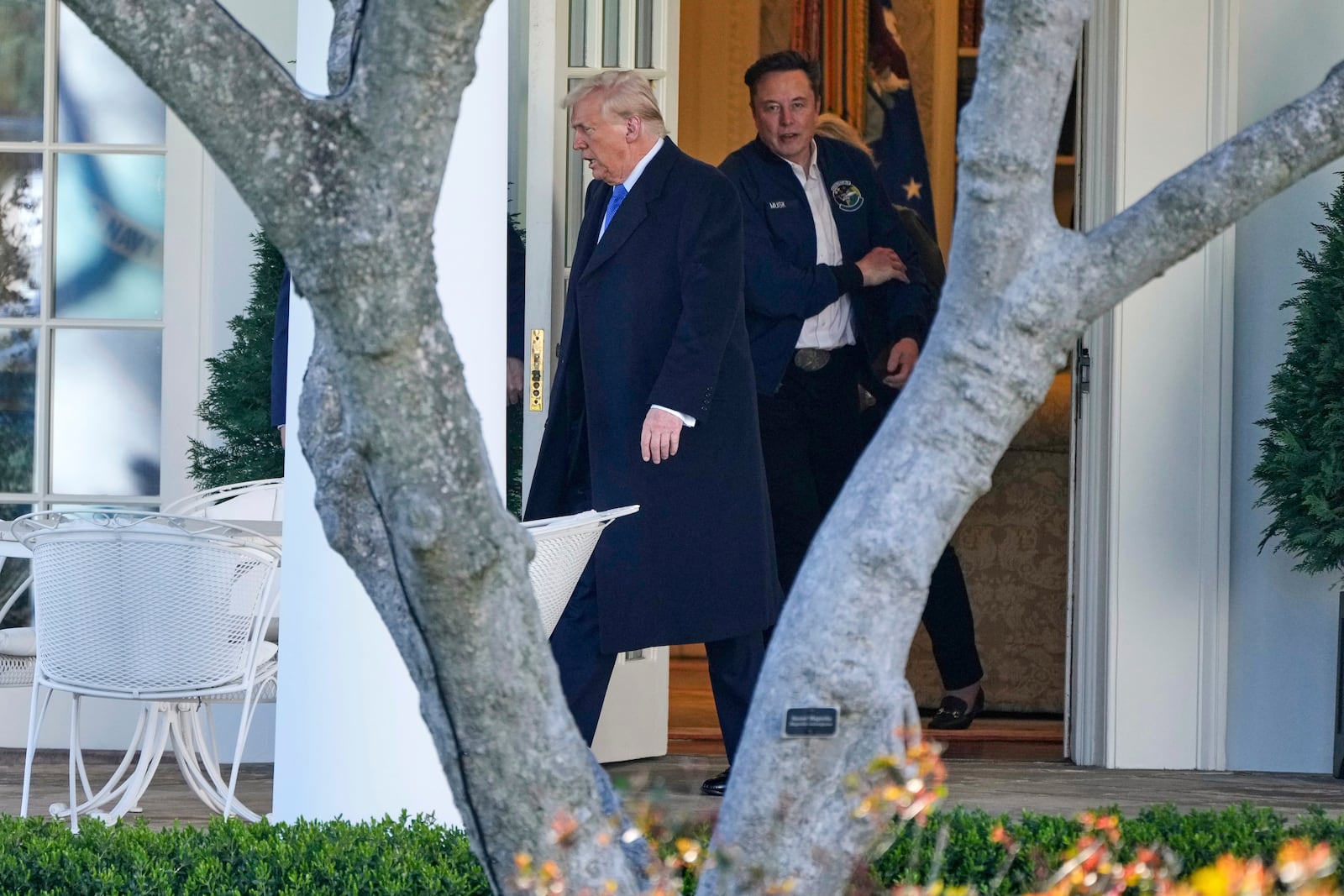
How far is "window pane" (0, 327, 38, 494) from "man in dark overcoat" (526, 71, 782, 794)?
2207 millimetres

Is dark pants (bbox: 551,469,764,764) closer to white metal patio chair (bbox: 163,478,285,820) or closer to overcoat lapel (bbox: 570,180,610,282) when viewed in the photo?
overcoat lapel (bbox: 570,180,610,282)

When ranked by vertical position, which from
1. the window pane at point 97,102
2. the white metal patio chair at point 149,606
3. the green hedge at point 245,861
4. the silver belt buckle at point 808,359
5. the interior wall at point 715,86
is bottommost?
the green hedge at point 245,861

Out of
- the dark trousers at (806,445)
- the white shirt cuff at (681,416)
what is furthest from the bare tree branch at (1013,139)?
the dark trousers at (806,445)

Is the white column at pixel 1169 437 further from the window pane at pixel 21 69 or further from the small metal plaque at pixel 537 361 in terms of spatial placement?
the window pane at pixel 21 69

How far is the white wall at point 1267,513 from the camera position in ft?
15.1

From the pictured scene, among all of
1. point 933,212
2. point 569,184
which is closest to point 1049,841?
point 569,184

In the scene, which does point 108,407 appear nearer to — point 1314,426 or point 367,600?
point 367,600

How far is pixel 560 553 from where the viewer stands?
3041 millimetres

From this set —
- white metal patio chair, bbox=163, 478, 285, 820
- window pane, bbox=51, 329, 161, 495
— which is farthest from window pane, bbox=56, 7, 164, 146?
white metal patio chair, bbox=163, 478, 285, 820

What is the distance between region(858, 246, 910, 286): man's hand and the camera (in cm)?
453

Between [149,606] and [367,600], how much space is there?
31.1 inches

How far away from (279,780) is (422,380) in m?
1.56

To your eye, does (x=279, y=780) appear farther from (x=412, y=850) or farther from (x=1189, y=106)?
(x=1189, y=106)

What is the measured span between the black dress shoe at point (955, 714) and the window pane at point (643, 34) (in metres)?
2.19
